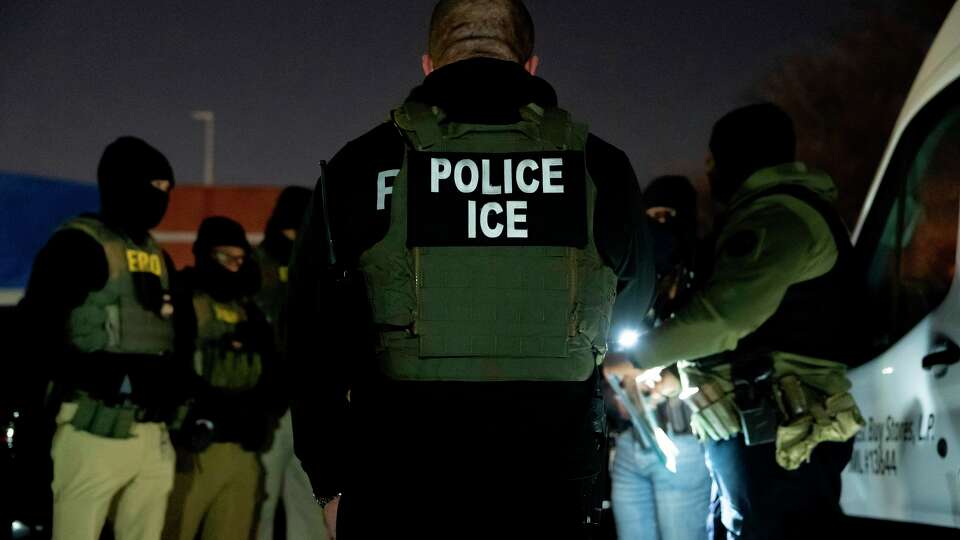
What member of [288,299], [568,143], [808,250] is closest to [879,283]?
[808,250]

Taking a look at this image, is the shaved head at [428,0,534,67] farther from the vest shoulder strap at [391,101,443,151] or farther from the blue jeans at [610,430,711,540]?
the blue jeans at [610,430,711,540]

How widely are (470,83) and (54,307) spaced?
278 cm

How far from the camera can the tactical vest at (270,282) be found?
6.97 meters

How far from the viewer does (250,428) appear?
638 cm

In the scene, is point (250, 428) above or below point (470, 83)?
below

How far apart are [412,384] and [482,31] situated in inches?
35.0

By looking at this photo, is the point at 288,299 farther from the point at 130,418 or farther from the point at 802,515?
the point at 130,418

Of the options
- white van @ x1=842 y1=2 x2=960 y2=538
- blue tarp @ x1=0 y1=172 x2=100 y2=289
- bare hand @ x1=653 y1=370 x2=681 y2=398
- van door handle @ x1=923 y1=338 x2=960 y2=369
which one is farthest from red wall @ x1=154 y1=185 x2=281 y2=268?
van door handle @ x1=923 y1=338 x2=960 y2=369

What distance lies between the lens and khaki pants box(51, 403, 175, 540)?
4.89 meters

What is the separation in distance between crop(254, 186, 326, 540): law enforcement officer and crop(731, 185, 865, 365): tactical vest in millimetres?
3163

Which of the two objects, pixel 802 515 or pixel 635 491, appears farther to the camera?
pixel 635 491

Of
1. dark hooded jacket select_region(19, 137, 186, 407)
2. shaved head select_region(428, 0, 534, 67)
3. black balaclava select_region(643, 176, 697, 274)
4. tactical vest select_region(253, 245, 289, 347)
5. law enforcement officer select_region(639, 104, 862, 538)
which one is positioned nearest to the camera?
shaved head select_region(428, 0, 534, 67)

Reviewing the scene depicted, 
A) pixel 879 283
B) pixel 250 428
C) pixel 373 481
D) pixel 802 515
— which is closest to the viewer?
pixel 373 481

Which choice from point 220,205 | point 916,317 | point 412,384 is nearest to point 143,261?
point 412,384
